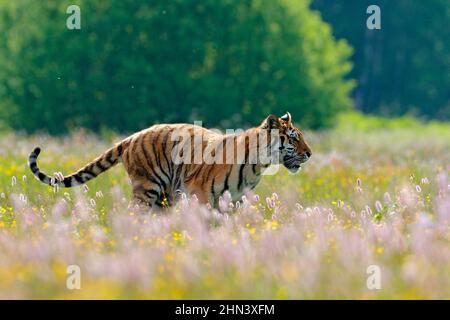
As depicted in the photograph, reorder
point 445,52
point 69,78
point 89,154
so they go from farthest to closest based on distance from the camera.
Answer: point 445,52 → point 69,78 → point 89,154

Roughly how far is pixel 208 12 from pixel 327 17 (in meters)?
35.4

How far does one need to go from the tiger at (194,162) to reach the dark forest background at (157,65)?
1614cm

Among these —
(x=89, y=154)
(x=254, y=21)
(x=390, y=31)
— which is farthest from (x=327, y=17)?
(x=89, y=154)

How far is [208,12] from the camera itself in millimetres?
27859

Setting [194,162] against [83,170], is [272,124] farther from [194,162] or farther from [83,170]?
[83,170]

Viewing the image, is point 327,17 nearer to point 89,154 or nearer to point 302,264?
point 89,154

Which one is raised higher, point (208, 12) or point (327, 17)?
point (327, 17)

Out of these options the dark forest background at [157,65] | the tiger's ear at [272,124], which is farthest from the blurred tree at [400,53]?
the tiger's ear at [272,124]

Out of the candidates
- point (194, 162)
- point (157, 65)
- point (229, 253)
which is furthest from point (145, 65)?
point (229, 253)

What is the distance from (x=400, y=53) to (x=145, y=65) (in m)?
37.3

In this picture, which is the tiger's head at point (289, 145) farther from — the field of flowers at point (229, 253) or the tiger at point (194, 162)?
the field of flowers at point (229, 253)

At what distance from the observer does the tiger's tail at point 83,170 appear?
10023mm

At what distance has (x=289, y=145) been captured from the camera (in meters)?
9.94
